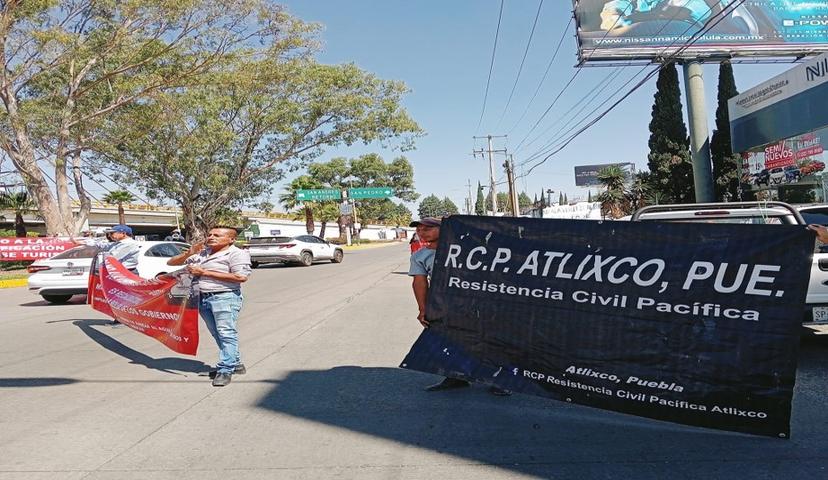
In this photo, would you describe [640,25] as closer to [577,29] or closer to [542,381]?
[577,29]

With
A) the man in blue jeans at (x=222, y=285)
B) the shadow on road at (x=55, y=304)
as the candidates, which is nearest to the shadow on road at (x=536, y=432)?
the man in blue jeans at (x=222, y=285)

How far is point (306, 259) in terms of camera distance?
25.9 meters

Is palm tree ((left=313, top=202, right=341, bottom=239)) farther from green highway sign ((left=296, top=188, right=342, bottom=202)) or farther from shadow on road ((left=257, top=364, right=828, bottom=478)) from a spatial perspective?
shadow on road ((left=257, top=364, right=828, bottom=478))

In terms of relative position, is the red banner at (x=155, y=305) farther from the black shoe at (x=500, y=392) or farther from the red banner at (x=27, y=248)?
the red banner at (x=27, y=248)

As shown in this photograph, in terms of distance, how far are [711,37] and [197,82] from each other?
2677 centimetres

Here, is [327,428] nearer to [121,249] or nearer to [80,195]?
[121,249]

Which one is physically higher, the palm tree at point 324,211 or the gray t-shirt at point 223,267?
the palm tree at point 324,211

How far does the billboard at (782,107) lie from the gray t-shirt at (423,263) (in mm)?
18926

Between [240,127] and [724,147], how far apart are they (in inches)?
1052

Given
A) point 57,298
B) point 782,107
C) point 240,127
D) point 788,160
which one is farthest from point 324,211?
point 57,298

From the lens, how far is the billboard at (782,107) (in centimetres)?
1883

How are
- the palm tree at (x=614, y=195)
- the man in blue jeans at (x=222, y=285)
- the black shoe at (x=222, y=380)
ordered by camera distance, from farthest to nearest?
the palm tree at (x=614, y=195) < the black shoe at (x=222, y=380) < the man in blue jeans at (x=222, y=285)

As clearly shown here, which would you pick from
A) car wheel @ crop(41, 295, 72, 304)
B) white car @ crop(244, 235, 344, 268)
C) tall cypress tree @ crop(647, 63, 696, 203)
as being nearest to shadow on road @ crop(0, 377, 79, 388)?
car wheel @ crop(41, 295, 72, 304)

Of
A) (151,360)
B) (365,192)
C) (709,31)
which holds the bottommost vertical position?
(151,360)
